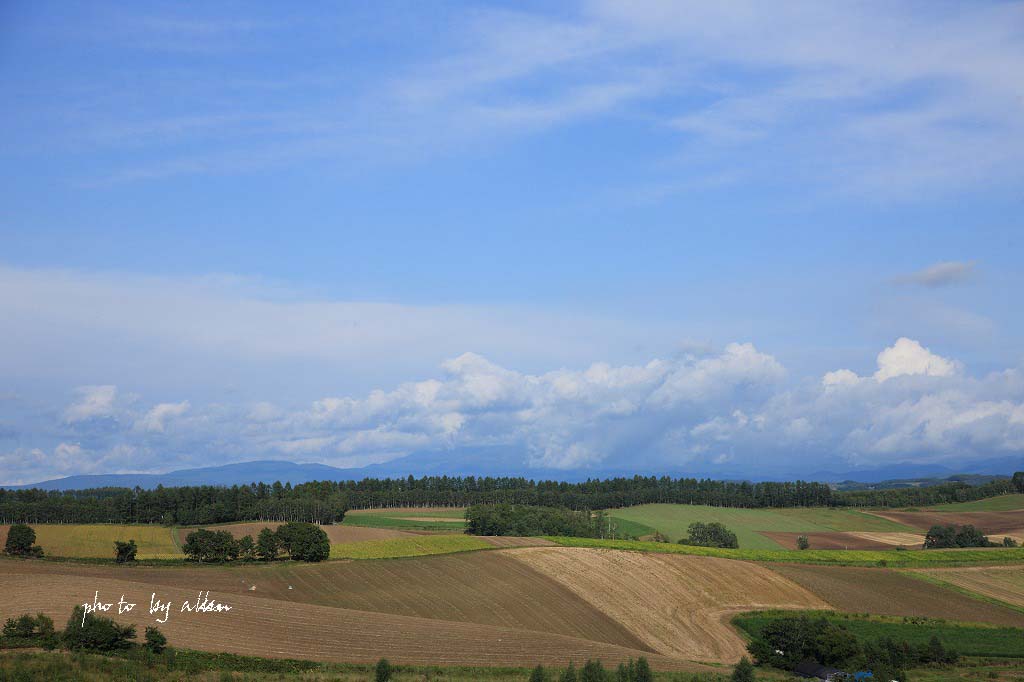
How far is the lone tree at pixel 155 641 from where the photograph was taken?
153 feet

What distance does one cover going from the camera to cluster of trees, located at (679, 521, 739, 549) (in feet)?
432

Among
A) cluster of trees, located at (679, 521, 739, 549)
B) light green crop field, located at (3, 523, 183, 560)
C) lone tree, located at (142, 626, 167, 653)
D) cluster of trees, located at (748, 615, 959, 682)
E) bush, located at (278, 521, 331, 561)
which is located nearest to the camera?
lone tree, located at (142, 626, 167, 653)

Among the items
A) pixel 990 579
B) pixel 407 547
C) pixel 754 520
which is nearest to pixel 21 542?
pixel 407 547

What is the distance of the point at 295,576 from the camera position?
268 feet

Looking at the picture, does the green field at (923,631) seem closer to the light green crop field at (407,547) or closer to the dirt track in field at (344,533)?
the light green crop field at (407,547)

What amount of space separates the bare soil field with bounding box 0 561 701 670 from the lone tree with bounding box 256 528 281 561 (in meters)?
24.6

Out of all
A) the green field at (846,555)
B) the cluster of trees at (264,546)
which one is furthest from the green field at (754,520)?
the cluster of trees at (264,546)

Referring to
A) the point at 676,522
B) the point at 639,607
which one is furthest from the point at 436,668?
the point at 676,522

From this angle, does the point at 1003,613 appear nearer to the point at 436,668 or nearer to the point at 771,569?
the point at 771,569

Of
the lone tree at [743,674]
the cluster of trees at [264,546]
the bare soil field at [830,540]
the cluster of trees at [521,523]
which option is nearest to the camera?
the lone tree at [743,674]

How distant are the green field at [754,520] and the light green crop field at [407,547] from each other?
45.1 meters

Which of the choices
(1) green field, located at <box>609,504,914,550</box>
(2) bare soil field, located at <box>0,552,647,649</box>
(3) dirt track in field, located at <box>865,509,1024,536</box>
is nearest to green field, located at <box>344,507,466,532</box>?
(1) green field, located at <box>609,504,914,550</box>

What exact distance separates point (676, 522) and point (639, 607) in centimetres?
8602

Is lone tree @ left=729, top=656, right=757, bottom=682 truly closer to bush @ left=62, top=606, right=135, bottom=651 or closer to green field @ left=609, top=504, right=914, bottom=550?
bush @ left=62, top=606, right=135, bottom=651
